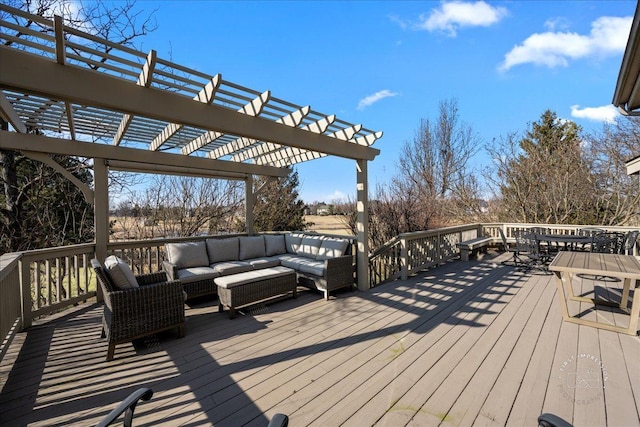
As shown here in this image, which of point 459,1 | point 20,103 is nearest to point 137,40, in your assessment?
point 20,103

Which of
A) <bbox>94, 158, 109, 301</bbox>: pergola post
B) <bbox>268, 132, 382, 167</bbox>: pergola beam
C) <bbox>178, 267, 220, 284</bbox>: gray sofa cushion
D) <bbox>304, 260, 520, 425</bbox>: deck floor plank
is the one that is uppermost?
<bbox>268, 132, 382, 167</bbox>: pergola beam

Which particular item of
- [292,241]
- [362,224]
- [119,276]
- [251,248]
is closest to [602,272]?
[362,224]

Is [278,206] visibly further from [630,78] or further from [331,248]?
[630,78]

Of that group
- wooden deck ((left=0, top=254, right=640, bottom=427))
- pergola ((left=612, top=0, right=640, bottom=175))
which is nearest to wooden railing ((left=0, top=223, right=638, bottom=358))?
wooden deck ((left=0, top=254, right=640, bottom=427))

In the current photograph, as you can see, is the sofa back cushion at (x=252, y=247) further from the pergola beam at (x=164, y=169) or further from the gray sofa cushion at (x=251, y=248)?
the pergola beam at (x=164, y=169)

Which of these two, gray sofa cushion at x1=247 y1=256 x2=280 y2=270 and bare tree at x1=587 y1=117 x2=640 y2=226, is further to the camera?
bare tree at x1=587 y1=117 x2=640 y2=226

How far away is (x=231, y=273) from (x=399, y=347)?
10.1ft

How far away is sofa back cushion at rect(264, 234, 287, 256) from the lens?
240 inches

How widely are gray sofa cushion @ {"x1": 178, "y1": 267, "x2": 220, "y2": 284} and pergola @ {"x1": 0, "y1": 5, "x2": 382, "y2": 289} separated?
59.5 inches

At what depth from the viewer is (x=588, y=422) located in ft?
6.14

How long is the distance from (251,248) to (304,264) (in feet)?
4.51

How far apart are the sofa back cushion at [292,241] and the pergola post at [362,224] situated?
151 centimetres

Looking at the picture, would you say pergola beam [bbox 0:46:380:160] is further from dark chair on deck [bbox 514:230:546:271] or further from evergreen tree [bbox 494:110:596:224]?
evergreen tree [bbox 494:110:596:224]

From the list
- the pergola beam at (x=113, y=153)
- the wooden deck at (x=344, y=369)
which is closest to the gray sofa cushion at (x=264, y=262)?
the wooden deck at (x=344, y=369)
